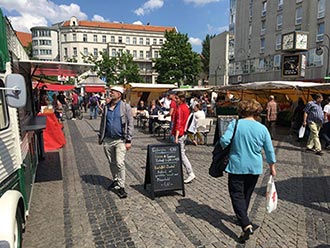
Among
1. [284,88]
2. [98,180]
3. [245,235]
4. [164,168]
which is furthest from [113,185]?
[284,88]

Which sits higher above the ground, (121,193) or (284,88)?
(284,88)

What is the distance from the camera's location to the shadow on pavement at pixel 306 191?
202 inches

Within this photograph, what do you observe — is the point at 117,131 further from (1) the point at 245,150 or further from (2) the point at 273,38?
(2) the point at 273,38

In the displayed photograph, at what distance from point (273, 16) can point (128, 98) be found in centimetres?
3121

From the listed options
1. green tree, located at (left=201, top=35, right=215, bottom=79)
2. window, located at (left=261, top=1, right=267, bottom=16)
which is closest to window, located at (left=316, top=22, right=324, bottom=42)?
window, located at (left=261, top=1, right=267, bottom=16)

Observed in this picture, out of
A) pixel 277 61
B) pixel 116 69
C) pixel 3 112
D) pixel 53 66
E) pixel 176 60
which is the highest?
pixel 176 60

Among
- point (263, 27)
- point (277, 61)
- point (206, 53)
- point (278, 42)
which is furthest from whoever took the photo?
point (206, 53)

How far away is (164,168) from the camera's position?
204 inches

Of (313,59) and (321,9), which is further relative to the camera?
(313,59)

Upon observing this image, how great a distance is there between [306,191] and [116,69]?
40.5 m

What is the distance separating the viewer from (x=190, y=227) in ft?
13.5

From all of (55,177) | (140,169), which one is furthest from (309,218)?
(55,177)

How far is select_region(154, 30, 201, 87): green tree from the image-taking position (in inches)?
1969

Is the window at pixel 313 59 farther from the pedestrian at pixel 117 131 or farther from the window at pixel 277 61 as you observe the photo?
the pedestrian at pixel 117 131
